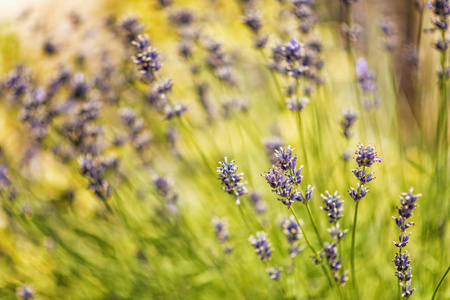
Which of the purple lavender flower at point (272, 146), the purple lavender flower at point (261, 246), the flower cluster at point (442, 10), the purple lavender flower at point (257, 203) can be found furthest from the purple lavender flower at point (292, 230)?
the flower cluster at point (442, 10)

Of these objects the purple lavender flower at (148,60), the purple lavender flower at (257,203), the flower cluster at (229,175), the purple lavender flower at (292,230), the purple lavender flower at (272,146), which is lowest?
the purple lavender flower at (292,230)

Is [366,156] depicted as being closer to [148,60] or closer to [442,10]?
[442,10]

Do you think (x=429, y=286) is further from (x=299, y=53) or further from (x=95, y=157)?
(x=95, y=157)

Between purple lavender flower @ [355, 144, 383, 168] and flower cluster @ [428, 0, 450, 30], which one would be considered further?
flower cluster @ [428, 0, 450, 30]

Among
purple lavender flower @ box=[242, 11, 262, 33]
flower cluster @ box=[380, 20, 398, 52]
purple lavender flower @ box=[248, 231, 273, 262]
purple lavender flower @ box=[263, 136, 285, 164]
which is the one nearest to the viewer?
purple lavender flower @ box=[248, 231, 273, 262]

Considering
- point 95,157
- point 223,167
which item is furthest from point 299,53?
point 95,157

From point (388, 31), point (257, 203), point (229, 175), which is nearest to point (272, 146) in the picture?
point (257, 203)

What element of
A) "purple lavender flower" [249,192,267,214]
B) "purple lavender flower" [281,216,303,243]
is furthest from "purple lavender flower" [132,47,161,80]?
"purple lavender flower" [249,192,267,214]

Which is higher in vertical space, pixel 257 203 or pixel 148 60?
pixel 148 60

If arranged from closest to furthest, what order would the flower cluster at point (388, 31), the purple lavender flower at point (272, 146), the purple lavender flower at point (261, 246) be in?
the purple lavender flower at point (261, 246), the purple lavender flower at point (272, 146), the flower cluster at point (388, 31)

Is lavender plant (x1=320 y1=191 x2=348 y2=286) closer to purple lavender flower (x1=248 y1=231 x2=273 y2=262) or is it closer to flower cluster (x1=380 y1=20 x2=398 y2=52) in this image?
purple lavender flower (x1=248 y1=231 x2=273 y2=262)

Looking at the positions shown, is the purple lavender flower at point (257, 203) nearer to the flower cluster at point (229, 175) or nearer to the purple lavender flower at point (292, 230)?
the purple lavender flower at point (292, 230)

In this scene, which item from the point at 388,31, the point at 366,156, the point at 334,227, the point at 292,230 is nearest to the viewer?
the point at 366,156

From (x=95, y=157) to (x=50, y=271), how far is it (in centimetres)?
121
